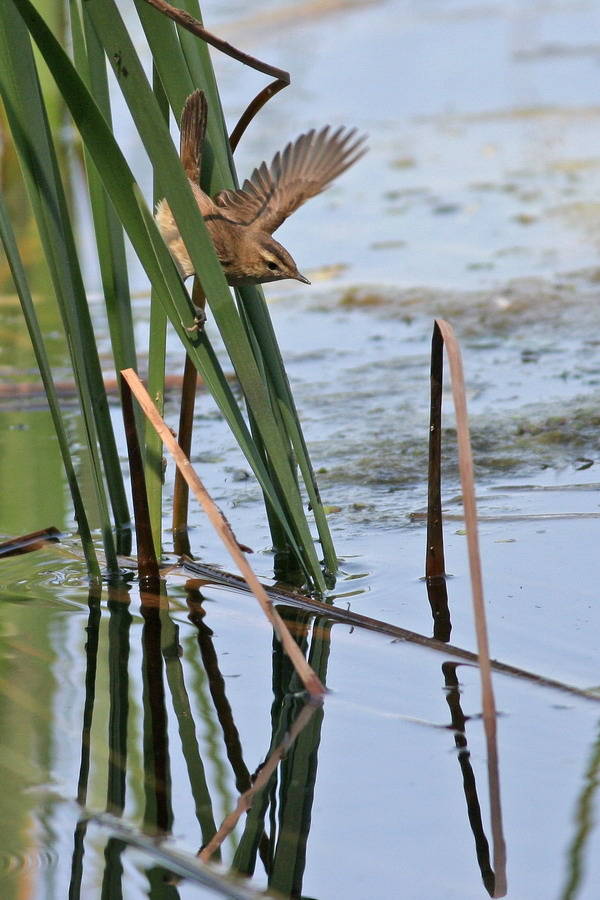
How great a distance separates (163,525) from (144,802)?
1.50 metres

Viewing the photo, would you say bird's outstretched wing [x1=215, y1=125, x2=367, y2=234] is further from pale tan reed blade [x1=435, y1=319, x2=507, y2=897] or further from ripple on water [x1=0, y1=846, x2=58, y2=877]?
ripple on water [x1=0, y1=846, x2=58, y2=877]

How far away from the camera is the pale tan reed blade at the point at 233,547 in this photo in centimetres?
239

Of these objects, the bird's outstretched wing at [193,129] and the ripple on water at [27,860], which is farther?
the bird's outstretched wing at [193,129]

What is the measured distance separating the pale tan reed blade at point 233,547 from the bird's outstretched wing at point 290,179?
0.59 metres

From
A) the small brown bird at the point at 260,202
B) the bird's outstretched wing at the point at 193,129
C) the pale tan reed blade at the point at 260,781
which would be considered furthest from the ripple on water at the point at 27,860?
the bird's outstretched wing at the point at 193,129

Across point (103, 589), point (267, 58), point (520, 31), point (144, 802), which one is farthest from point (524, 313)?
point (520, 31)

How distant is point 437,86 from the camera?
1063 cm

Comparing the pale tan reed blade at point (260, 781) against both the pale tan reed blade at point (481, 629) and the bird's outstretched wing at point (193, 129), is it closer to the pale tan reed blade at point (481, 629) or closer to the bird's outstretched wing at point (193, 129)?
the pale tan reed blade at point (481, 629)

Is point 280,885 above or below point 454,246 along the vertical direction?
below

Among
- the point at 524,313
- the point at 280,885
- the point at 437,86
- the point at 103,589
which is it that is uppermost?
the point at 437,86

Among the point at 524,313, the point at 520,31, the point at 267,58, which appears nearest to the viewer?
the point at 524,313

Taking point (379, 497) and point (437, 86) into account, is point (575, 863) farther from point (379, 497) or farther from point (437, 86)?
point (437, 86)

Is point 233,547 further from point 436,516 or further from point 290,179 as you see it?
point 290,179

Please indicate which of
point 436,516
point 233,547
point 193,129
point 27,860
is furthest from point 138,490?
point 27,860
